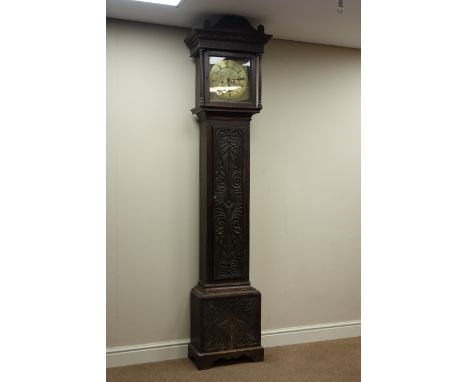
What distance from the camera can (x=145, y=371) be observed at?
3711 mm

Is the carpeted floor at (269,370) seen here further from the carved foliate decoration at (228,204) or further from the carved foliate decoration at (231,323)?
the carved foliate decoration at (228,204)

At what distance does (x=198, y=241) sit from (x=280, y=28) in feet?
5.94

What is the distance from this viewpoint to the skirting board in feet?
12.6

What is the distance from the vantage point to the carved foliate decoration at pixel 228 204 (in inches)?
151

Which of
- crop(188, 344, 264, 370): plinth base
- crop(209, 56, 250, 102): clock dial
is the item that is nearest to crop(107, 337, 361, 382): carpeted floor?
crop(188, 344, 264, 370): plinth base

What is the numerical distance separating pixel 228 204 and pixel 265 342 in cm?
129

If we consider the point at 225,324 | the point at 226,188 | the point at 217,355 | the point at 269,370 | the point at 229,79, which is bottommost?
the point at 269,370

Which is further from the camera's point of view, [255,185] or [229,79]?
A: [255,185]

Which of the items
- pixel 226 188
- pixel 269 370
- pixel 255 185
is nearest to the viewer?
pixel 269 370

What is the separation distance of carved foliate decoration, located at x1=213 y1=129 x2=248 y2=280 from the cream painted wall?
10.5 inches

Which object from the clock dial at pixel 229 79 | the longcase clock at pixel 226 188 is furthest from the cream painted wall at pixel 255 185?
the clock dial at pixel 229 79

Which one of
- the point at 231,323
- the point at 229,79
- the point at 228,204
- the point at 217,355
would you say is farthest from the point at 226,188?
the point at 217,355

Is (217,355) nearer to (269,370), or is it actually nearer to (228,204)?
(269,370)

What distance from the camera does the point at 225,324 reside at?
383 cm
